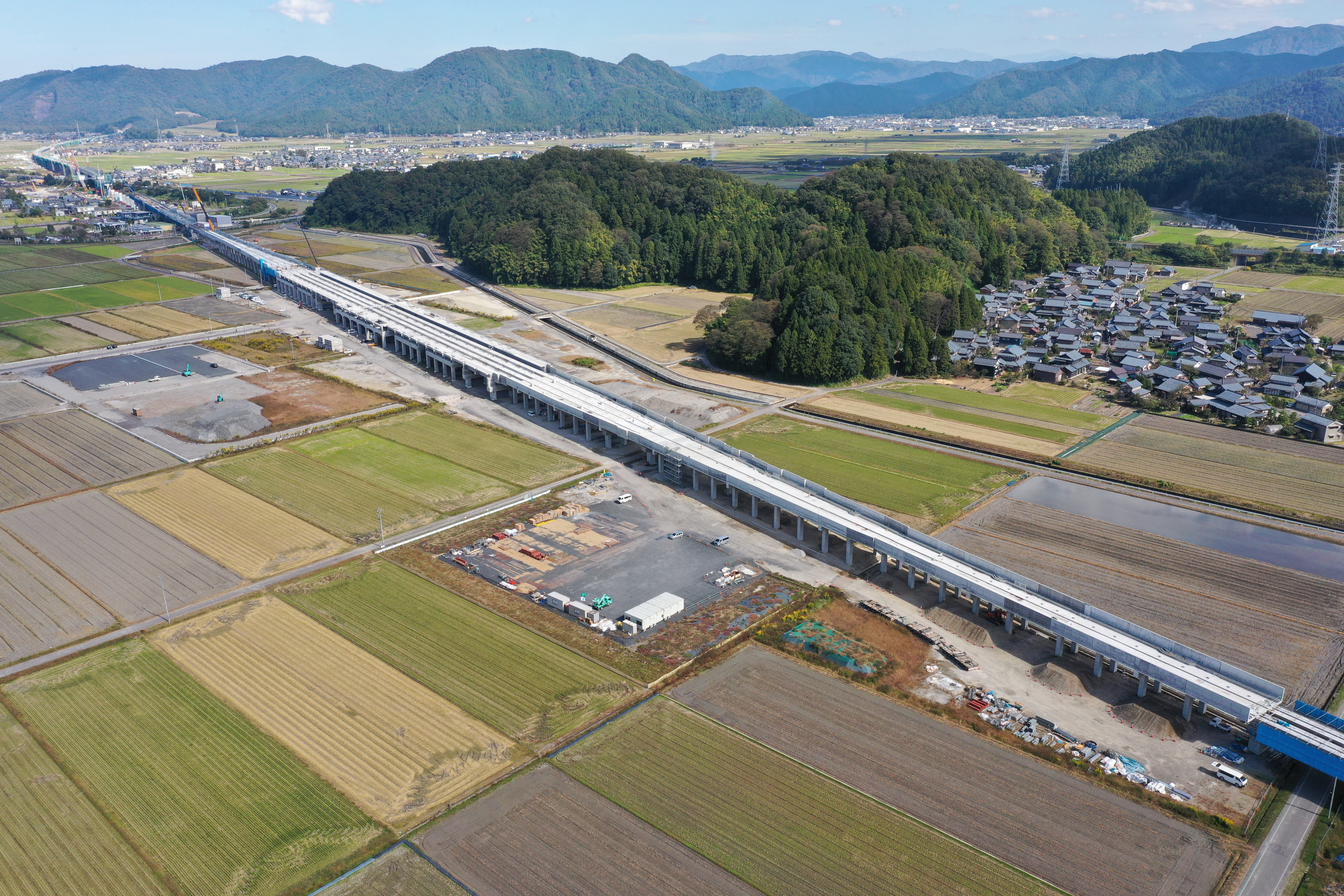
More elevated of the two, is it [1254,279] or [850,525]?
[1254,279]

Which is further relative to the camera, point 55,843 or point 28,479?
point 28,479

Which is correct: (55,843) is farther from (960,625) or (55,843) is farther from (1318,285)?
(1318,285)

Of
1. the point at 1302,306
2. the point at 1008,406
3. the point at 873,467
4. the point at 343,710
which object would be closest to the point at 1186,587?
the point at 873,467

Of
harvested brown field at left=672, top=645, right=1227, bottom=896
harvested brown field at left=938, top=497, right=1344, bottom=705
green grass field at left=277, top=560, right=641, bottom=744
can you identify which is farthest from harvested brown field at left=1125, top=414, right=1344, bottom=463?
green grass field at left=277, top=560, right=641, bottom=744

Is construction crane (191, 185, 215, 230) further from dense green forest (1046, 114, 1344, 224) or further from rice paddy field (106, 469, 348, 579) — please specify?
dense green forest (1046, 114, 1344, 224)

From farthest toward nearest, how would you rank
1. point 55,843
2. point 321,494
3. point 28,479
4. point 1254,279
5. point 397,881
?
point 1254,279 < point 28,479 < point 321,494 < point 55,843 < point 397,881

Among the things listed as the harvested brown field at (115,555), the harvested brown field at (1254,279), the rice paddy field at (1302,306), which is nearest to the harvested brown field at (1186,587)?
the harvested brown field at (115,555)

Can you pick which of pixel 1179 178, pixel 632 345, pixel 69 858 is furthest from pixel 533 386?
pixel 1179 178
